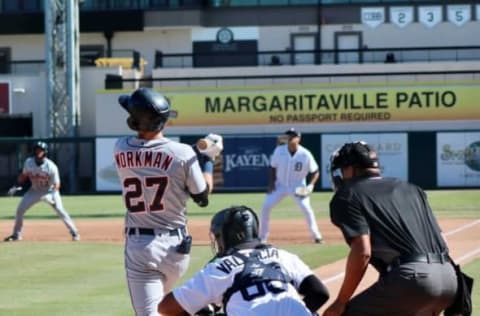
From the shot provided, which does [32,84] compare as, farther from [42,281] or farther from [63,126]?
[42,281]

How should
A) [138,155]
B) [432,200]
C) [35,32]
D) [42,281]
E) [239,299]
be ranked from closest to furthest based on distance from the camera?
[239,299] < [138,155] < [42,281] < [432,200] < [35,32]

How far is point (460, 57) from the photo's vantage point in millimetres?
53344

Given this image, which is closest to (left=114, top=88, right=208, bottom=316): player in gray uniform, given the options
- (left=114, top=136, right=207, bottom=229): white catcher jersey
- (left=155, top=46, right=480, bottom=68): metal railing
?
(left=114, top=136, right=207, bottom=229): white catcher jersey

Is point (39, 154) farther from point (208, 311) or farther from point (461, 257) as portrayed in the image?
point (208, 311)

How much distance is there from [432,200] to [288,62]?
19713 millimetres

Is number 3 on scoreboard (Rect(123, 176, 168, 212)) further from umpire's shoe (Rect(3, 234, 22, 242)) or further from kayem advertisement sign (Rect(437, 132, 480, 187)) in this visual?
kayem advertisement sign (Rect(437, 132, 480, 187))

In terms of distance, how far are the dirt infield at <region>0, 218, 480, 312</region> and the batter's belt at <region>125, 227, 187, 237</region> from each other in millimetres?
8883

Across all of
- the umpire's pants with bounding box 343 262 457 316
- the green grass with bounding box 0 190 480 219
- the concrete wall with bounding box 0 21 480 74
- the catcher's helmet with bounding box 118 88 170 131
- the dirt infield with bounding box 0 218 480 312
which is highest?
the concrete wall with bounding box 0 21 480 74

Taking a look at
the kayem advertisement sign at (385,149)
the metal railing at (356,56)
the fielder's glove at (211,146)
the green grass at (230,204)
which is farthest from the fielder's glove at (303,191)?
the metal railing at (356,56)

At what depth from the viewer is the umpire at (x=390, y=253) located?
6992mm

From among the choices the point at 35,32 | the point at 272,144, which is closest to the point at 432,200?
the point at 272,144

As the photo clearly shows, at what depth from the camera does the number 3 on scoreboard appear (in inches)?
328

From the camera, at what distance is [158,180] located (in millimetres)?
8305

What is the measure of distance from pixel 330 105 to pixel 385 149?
13.8 feet
